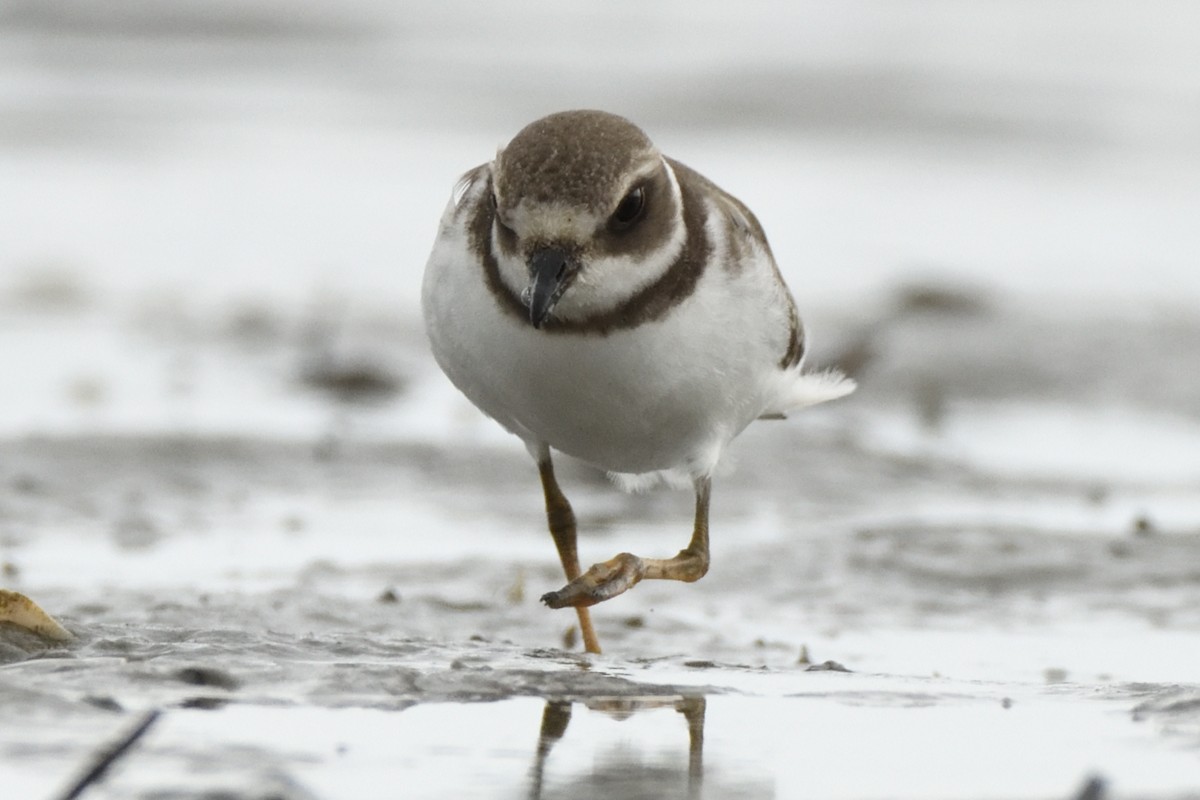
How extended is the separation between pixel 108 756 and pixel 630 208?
1962mm

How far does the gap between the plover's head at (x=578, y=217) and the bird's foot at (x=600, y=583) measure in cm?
65

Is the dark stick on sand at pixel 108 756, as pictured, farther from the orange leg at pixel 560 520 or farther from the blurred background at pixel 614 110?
the blurred background at pixel 614 110

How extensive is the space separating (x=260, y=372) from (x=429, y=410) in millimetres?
1005

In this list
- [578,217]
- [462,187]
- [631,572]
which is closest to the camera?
[578,217]

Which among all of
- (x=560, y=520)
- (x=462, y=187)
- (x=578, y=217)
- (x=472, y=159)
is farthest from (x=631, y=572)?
(x=472, y=159)

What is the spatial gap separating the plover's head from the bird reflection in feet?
2.80

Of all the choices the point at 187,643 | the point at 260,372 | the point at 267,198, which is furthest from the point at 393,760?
the point at 267,198

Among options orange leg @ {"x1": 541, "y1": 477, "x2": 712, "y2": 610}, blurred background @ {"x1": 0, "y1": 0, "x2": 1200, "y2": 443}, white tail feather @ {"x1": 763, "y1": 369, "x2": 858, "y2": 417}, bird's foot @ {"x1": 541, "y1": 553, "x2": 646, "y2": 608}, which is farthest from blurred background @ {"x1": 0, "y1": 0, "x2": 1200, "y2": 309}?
bird's foot @ {"x1": 541, "y1": 553, "x2": 646, "y2": 608}

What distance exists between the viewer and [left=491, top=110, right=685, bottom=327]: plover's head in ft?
13.6

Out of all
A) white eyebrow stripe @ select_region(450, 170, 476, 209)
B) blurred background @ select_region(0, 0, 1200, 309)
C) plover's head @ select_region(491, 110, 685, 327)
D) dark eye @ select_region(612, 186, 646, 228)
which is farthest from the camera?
blurred background @ select_region(0, 0, 1200, 309)

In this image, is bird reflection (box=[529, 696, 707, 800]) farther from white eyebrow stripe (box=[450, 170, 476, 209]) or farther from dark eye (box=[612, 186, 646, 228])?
white eyebrow stripe (box=[450, 170, 476, 209])

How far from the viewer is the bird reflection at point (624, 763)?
3268 mm

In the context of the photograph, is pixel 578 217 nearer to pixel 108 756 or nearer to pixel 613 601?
pixel 108 756

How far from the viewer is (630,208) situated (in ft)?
14.2
